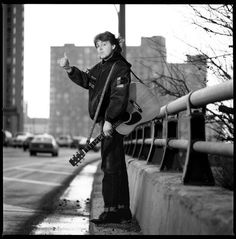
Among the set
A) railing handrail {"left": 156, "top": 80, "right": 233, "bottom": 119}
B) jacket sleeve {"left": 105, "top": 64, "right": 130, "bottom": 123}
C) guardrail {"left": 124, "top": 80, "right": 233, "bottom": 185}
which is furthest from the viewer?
jacket sleeve {"left": 105, "top": 64, "right": 130, "bottom": 123}

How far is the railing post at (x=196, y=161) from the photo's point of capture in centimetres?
391

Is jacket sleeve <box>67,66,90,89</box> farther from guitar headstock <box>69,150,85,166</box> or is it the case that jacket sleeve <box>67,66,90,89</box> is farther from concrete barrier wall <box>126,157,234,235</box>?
concrete barrier wall <box>126,157,234,235</box>

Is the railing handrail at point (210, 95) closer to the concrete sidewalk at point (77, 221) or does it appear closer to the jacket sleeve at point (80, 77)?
the jacket sleeve at point (80, 77)

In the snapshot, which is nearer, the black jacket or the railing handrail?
the railing handrail

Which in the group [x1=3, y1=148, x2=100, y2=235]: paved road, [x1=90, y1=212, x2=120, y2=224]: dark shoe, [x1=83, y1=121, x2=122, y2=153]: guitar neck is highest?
[x1=83, y1=121, x2=122, y2=153]: guitar neck

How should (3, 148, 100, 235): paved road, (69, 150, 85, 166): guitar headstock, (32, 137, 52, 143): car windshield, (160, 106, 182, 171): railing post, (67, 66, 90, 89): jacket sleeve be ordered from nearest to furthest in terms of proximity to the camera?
(69, 150, 85, 166): guitar headstock → (67, 66, 90, 89): jacket sleeve → (160, 106, 182, 171): railing post → (3, 148, 100, 235): paved road → (32, 137, 52, 143): car windshield

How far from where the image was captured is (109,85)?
4.73m

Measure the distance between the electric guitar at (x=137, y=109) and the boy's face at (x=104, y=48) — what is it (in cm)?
37

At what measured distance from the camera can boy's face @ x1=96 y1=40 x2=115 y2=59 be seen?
4.80 metres

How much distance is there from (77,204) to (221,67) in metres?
3.68

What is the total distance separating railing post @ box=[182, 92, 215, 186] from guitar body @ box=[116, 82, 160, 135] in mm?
761

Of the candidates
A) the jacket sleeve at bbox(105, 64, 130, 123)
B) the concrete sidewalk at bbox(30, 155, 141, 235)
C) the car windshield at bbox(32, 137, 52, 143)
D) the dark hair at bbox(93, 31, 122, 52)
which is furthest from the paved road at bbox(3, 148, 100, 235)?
the car windshield at bbox(32, 137, 52, 143)

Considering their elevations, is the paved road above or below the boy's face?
below
